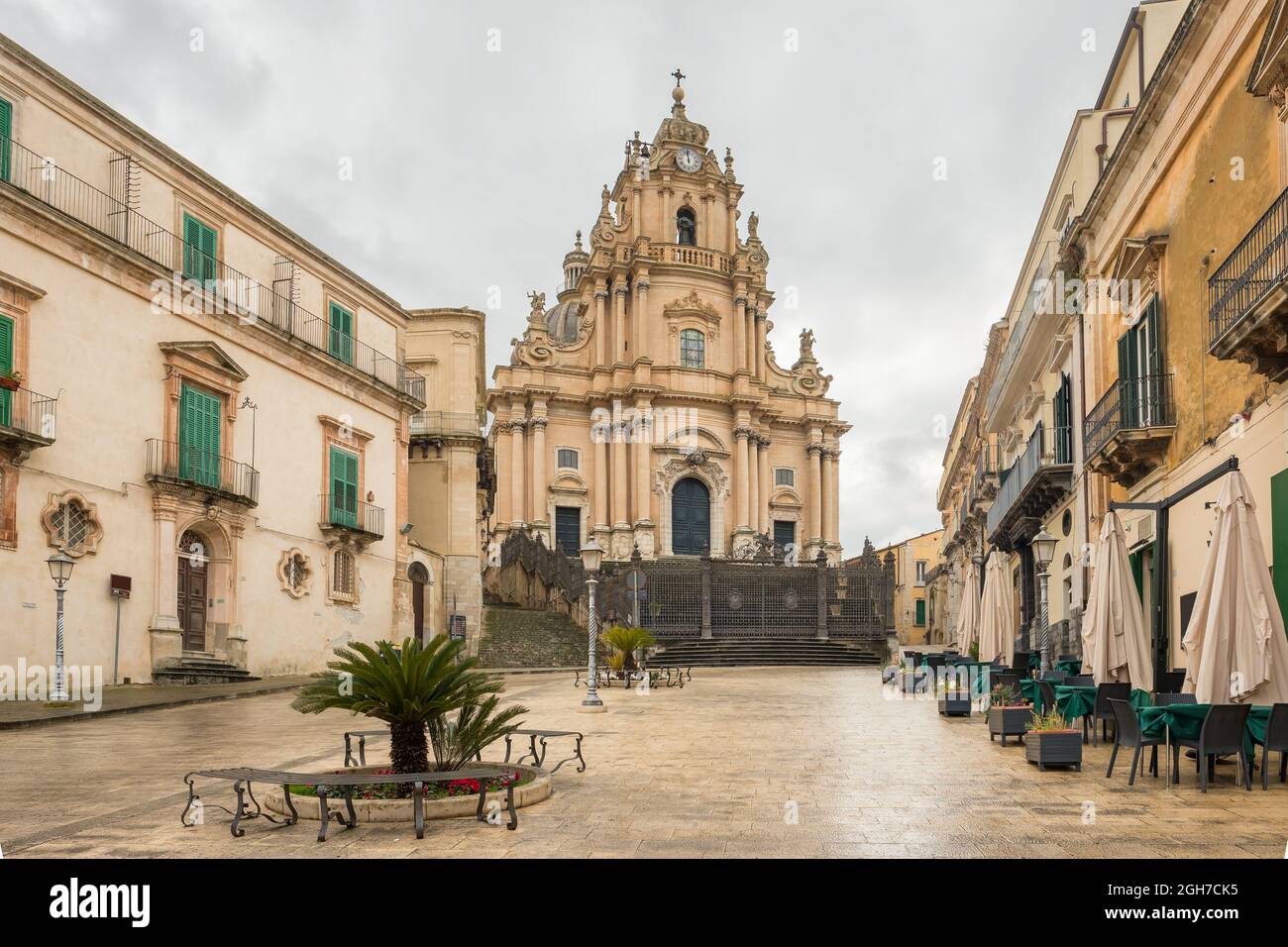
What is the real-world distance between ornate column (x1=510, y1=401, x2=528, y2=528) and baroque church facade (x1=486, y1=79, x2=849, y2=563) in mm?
56

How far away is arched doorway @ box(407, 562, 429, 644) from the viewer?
115 feet

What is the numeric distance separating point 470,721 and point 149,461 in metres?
15.8

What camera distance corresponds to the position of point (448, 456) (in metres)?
38.4

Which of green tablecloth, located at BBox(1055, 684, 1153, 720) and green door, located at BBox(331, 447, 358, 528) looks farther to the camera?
A: green door, located at BBox(331, 447, 358, 528)

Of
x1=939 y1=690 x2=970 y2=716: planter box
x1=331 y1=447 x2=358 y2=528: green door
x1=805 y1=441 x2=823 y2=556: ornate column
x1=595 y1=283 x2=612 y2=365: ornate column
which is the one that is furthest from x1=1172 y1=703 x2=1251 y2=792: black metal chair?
x1=595 y1=283 x2=612 y2=365: ornate column

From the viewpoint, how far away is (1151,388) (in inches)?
699

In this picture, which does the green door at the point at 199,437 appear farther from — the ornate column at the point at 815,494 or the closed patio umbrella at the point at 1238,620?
the ornate column at the point at 815,494

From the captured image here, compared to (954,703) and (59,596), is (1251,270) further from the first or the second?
(59,596)

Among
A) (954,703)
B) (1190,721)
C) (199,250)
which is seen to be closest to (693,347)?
(199,250)

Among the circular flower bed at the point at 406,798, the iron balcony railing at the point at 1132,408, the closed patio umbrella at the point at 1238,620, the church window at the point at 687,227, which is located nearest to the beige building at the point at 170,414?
the circular flower bed at the point at 406,798

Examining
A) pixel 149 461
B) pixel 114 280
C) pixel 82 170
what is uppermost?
pixel 82 170

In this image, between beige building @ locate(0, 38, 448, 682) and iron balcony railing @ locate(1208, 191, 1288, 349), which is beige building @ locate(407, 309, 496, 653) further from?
iron balcony railing @ locate(1208, 191, 1288, 349)

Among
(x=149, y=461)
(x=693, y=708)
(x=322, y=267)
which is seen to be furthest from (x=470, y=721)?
(x=322, y=267)
